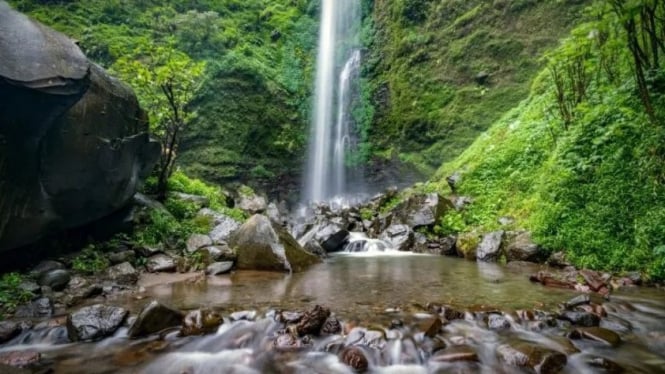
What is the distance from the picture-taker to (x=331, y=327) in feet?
14.5

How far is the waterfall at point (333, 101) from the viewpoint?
76.5ft

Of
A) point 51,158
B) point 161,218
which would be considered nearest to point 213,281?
point 161,218

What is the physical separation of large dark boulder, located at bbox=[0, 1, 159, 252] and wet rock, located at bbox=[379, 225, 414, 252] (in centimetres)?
757

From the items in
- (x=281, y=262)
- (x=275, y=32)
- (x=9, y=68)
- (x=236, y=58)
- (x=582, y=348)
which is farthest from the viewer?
(x=275, y=32)

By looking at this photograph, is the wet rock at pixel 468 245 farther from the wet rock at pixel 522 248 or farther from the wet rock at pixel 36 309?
the wet rock at pixel 36 309

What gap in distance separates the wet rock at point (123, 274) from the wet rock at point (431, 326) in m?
5.14

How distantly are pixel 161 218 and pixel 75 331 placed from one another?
4.93 m

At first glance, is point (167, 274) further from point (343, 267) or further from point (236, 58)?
point (236, 58)

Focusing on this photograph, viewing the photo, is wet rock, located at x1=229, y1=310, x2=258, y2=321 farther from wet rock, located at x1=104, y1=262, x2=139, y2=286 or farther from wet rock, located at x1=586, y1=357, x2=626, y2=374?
wet rock, located at x1=586, y1=357, x2=626, y2=374

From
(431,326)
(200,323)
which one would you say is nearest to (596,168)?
(431,326)

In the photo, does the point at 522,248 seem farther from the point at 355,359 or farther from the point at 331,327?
the point at 355,359

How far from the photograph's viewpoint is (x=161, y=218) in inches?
358

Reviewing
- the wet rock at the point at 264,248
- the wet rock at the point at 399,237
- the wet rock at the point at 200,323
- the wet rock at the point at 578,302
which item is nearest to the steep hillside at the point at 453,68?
the wet rock at the point at 399,237

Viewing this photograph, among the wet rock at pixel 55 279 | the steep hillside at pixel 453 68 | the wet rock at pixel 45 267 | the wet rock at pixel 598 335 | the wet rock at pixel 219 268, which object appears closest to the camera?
the wet rock at pixel 598 335
